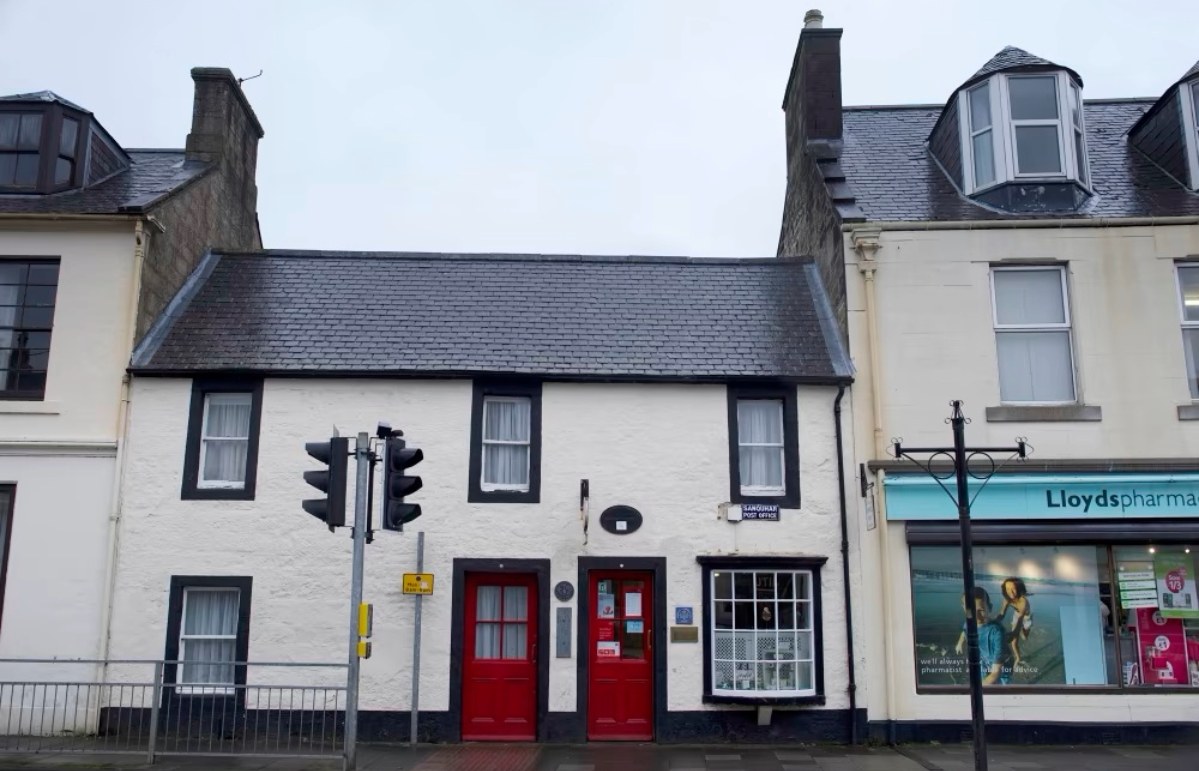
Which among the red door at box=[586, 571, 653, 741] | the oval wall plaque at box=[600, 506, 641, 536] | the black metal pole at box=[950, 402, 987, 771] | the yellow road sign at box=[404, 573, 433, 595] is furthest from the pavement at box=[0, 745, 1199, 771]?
the oval wall plaque at box=[600, 506, 641, 536]

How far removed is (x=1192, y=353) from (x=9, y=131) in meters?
19.4

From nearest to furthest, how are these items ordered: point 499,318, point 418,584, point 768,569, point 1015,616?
point 418,584 < point 1015,616 < point 768,569 < point 499,318

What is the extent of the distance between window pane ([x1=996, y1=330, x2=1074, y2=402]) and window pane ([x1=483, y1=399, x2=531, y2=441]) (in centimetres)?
722

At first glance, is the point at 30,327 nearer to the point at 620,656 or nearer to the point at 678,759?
the point at 620,656

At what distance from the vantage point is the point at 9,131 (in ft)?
51.2

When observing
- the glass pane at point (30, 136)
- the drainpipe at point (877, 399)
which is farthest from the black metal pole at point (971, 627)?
the glass pane at point (30, 136)

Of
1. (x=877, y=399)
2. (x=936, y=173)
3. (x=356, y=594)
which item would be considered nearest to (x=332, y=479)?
(x=356, y=594)

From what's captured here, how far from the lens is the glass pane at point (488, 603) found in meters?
13.5

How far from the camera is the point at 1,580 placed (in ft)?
43.3

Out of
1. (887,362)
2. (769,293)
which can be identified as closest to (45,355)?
(769,293)

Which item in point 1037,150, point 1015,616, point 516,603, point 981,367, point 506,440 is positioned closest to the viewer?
point 1015,616

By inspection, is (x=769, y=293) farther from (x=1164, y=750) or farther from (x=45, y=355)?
(x=45, y=355)

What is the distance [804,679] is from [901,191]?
830 centimetres

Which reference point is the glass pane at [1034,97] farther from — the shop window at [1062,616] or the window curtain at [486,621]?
the window curtain at [486,621]
